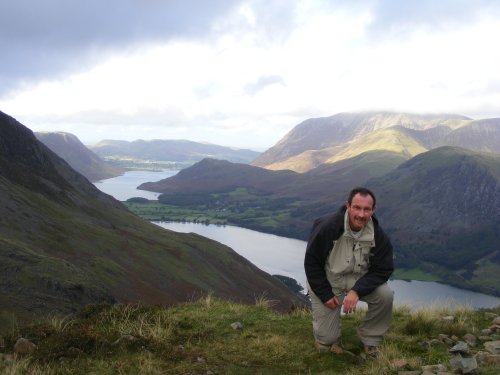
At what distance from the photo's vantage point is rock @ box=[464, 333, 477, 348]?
10214 millimetres

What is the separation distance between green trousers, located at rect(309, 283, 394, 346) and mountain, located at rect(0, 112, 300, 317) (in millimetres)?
18886

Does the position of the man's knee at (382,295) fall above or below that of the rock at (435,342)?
above

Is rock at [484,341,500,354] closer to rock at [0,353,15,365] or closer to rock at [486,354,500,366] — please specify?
rock at [486,354,500,366]

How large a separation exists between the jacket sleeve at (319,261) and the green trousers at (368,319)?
1.07 feet

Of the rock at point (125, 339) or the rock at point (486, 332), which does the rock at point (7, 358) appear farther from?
the rock at point (486, 332)

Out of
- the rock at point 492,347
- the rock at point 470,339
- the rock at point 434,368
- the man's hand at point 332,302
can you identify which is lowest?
the rock at point 470,339

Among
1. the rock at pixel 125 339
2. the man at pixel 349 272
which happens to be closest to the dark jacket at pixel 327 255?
the man at pixel 349 272

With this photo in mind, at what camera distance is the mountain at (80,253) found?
32.2 m

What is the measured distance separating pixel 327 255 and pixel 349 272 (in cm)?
58

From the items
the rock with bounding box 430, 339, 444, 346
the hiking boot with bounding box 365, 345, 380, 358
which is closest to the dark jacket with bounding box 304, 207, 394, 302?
the hiking boot with bounding box 365, 345, 380, 358

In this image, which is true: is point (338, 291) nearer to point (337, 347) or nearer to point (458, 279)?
point (337, 347)

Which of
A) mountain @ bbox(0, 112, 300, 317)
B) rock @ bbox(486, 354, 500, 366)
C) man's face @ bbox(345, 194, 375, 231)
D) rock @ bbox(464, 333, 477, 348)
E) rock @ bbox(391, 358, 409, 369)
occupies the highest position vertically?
man's face @ bbox(345, 194, 375, 231)

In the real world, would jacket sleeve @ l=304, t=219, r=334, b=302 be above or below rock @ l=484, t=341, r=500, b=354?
above

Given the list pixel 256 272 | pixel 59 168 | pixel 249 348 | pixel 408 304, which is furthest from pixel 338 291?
pixel 59 168
